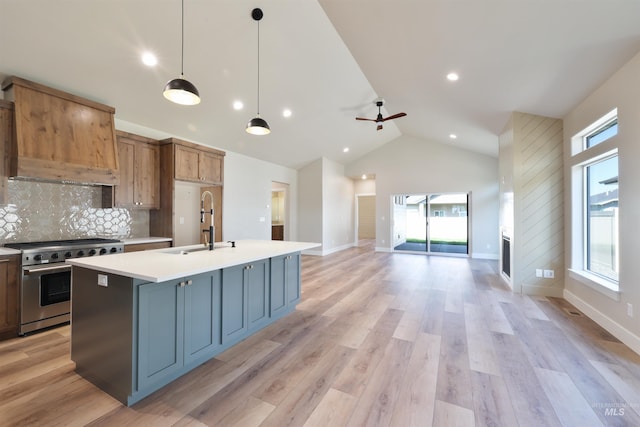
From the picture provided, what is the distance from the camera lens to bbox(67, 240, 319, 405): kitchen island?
177 centimetres

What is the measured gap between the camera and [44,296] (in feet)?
9.42

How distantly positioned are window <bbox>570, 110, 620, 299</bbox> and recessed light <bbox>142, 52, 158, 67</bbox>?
5.11 metres

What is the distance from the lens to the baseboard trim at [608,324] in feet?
8.24

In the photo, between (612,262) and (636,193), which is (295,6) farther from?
(612,262)

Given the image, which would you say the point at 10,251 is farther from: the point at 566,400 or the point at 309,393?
the point at 566,400

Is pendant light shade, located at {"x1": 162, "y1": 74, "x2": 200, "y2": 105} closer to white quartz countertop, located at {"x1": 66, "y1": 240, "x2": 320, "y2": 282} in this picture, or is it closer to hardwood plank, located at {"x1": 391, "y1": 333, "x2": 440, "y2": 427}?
white quartz countertop, located at {"x1": 66, "y1": 240, "x2": 320, "y2": 282}

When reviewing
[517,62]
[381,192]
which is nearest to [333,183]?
[381,192]

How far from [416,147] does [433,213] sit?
210 cm

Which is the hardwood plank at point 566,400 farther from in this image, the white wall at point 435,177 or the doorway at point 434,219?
the doorway at point 434,219

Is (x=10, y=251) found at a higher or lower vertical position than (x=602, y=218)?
lower

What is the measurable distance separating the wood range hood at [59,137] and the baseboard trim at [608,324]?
5946 mm

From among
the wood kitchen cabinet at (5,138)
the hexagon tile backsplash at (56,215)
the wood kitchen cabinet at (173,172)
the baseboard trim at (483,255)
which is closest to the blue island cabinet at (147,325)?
the wood kitchen cabinet at (5,138)

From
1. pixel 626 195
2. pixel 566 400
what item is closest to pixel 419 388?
pixel 566 400

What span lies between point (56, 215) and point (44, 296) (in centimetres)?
113
